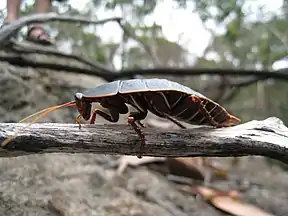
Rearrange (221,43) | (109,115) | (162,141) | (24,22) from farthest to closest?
(221,43) → (24,22) → (109,115) → (162,141)

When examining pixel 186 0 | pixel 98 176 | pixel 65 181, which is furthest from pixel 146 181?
pixel 186 0

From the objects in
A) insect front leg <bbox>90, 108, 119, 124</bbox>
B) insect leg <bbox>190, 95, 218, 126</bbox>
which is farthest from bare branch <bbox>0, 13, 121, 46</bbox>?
insect leg <bbox>190, 95, 218, 126</bbox>

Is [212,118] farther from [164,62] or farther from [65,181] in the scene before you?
[164,62]

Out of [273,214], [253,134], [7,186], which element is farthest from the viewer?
[273,214]

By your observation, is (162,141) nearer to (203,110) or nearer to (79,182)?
(203,110)

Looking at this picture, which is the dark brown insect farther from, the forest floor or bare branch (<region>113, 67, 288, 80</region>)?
bare branch (<region>113, 67, 288, 80</region>)

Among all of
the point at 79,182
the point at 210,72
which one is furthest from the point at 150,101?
the point at 210,72

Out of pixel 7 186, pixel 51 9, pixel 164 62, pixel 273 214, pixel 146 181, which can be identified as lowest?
pixel 273 214
